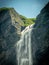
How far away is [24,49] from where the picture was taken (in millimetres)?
41938

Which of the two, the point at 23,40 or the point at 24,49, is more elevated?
the point at 23,40

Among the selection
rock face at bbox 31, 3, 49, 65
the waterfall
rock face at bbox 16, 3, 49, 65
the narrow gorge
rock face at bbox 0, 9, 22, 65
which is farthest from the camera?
rock face at bbox 0, 9, 22, 65

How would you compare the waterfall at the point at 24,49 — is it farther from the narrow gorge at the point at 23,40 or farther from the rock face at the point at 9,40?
the rock face at the point at 9,40

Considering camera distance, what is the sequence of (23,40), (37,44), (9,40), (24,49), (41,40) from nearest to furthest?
1. (41,40)
2. (37,44)
3. (24,49)
4. (23,40)
5. (9,40)

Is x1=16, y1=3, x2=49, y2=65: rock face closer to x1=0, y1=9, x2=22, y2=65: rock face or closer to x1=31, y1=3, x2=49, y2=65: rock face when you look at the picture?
x1=31, y1=3, x2=49, y2=65: rock face

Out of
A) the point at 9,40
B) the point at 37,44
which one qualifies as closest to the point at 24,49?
the point at 37,44

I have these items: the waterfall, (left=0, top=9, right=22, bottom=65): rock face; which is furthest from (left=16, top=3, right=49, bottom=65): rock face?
(left=0, top=9, right=22, bottom=65): rock face

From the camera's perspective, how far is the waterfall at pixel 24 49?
39938mm

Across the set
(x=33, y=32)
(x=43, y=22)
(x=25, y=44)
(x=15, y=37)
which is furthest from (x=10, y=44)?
(x=43, y=22)

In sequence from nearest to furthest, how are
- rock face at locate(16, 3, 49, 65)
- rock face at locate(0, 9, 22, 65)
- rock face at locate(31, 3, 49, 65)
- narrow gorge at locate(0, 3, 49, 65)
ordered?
rock face at locate(31, 3, 49, 65), rock face at locate(16, 3, 49, 65), narrow gorge at locate(0, 3, 49, 65), rock face at locate(0, 9, 22, 65)

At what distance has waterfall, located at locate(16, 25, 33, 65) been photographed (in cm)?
3994

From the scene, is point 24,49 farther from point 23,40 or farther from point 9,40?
point 9,40

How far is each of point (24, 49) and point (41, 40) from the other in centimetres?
560

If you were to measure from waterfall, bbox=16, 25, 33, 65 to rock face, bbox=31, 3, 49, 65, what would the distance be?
1.17m
